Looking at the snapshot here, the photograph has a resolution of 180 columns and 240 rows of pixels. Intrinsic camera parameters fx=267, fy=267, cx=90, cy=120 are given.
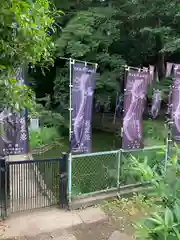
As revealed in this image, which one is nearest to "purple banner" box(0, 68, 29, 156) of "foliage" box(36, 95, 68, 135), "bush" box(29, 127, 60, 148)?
"bush" box(29, 127, 60, 148)

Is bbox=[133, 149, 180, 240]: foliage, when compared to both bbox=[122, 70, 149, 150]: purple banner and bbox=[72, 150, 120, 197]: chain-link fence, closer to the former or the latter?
bbox=[72, 150, 120, 197]: chain-link fence

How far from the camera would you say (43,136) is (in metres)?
9.55

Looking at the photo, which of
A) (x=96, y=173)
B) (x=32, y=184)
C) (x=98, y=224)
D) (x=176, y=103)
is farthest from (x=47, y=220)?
(x=176, y=103)

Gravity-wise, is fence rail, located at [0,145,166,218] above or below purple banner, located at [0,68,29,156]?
below

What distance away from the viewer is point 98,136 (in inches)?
491

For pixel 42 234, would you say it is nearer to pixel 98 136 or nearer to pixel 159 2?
pixel 159 2

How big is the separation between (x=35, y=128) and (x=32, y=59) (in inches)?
304

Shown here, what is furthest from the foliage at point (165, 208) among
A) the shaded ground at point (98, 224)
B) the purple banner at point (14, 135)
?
the purple banner at point (14, 135)

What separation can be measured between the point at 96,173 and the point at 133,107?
1.63 m

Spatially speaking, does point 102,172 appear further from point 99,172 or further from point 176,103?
point 176,103

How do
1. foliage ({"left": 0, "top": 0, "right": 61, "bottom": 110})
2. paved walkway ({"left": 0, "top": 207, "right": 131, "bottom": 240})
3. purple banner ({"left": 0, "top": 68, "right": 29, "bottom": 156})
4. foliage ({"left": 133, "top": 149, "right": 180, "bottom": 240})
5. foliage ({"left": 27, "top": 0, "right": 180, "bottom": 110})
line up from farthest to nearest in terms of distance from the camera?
foliage ({"left": 27, "top": 0, "right": 180, "bottom": 110}) < purple banner ({"left": 0, "top": 68, "right": 29, "bottom": 156}) < paved walkway ({"left": 0, "top": 207, "right": 131, "bottom": 240}) < foliage ({"left": 0, "top": 0, "right": 61, "bottom": 110}) < foliage ({"left": 133, "top": 149, "right": 180, "bottom": 240})

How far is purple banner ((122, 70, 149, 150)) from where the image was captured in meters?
5.41

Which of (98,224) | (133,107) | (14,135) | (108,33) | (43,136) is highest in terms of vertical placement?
(108,33)

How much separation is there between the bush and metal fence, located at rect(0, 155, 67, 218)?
15.1 ft
